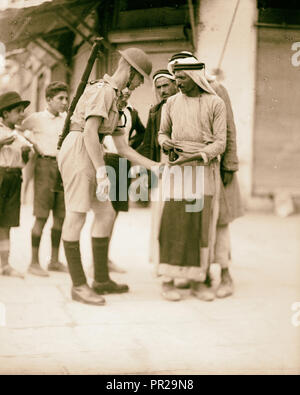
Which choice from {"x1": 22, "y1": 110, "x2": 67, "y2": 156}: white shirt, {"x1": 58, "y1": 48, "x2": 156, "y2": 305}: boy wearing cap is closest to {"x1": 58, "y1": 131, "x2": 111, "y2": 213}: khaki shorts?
{"x1": 58, "y1": 48, "x2": 156, "y2": 305}: boy wearing cap

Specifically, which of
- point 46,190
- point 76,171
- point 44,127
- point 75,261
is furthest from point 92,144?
point 46,190

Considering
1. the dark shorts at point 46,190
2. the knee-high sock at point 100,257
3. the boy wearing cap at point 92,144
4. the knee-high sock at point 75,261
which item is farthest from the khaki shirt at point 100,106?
the knee-high sock at point 100,257

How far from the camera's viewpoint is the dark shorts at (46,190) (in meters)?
3.66

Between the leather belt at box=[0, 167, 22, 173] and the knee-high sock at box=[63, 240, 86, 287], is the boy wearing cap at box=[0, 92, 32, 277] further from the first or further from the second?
the knee-high sock at box=[63, 240, 86, 287]

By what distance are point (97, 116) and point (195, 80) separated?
56cm

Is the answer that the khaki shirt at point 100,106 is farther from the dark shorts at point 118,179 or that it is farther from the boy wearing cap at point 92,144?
the dark shorts at point 118,179

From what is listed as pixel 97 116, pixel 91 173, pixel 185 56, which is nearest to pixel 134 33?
pixel 185 56

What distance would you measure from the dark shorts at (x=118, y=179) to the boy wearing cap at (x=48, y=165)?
12.4 inches

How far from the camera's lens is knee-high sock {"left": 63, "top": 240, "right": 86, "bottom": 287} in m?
3.49

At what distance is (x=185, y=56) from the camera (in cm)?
297

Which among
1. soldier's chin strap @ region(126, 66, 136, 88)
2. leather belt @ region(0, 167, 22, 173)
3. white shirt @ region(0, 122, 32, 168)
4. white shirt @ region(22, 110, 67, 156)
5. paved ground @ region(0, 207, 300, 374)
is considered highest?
soldier's chin strap @ region(126, 66, 136, 88)

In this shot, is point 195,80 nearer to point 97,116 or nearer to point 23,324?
point 97,116

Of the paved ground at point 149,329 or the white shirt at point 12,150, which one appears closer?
the paved ground at point 149,329

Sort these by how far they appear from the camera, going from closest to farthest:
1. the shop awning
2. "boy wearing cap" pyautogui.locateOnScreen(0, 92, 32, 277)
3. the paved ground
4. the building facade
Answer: the paved ground → the building facade → the shop awning → "boy wearing cap" pyautogui.locateOnScreen(0, 92, 32, 277)
